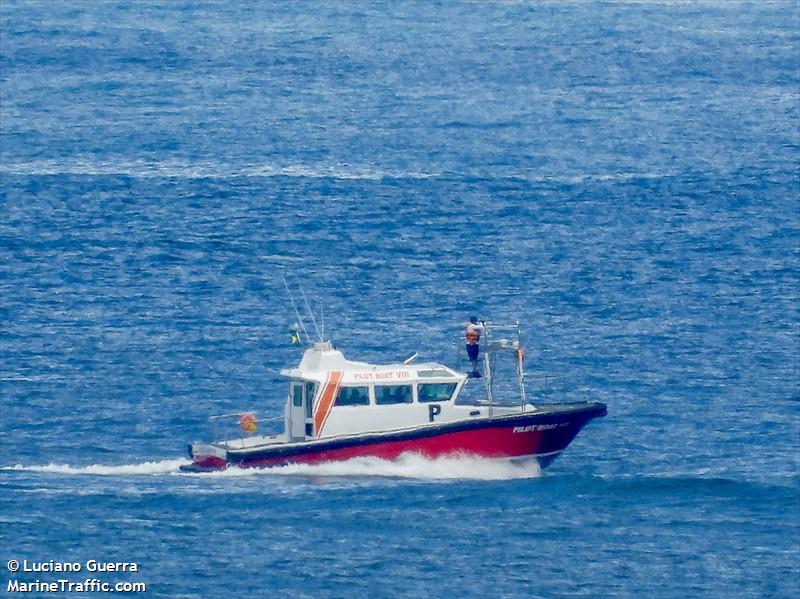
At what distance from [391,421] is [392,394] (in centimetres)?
68

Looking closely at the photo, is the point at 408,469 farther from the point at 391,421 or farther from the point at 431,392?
the point at 431,392

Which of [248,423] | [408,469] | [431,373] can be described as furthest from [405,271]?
[408,469]

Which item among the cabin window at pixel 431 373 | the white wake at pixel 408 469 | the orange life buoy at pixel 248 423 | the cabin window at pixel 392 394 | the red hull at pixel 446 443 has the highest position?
the cabin window at pixel 431 373

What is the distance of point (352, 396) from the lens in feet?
193

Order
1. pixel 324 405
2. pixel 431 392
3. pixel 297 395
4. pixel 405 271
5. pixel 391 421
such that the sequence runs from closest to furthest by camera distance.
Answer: pixel 324 405, pixel 391 421, pixel 431 392, pixel 297 395, pixel 405 271

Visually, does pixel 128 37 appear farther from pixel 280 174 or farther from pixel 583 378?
pixel 583 378

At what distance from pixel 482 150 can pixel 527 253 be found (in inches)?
778

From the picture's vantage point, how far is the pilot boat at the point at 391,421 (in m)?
57.9

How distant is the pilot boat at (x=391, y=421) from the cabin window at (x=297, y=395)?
25mm

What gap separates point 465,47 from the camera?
135500mm

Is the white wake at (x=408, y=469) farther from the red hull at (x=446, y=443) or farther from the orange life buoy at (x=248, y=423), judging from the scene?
the orange life buoy at (x=248, y=423)

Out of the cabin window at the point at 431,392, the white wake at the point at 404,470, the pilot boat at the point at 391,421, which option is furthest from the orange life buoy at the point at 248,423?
the cabin window at the point at 431,392

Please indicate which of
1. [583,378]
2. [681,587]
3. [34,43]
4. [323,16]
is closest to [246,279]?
[583,378]

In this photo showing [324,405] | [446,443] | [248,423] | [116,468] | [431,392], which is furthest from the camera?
[248,423]
